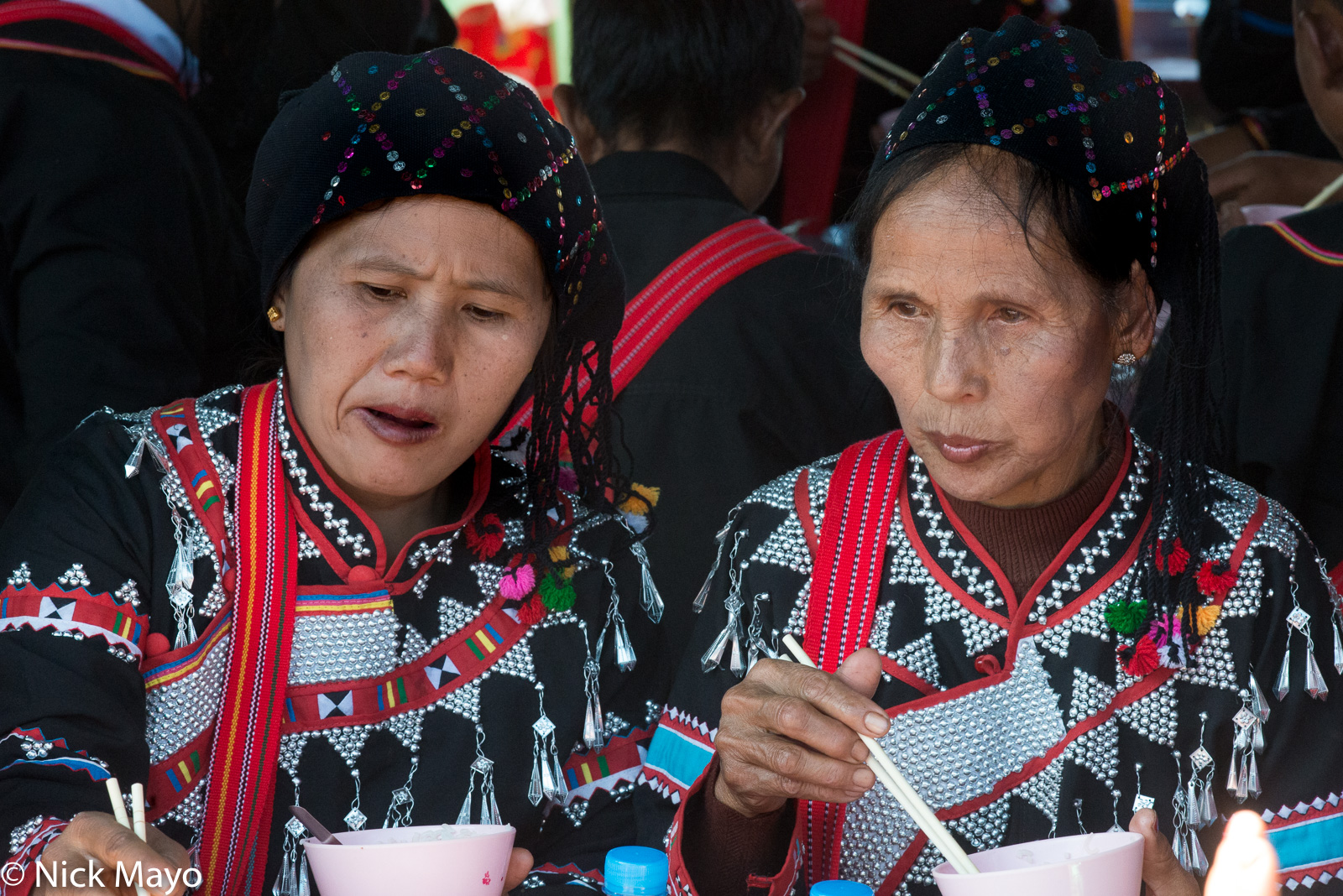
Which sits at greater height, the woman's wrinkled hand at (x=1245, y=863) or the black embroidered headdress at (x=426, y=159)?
the black embroidered headdress at (x=426, y=159)

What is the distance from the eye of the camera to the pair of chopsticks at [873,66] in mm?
3670

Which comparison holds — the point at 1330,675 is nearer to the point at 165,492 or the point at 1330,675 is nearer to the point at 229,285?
the point at 165,492

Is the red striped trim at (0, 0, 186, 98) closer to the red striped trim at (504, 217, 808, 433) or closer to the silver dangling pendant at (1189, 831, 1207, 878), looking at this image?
the red striped trim at (504, 217, 808, 433)

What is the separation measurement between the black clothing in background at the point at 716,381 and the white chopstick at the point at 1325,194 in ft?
3.86

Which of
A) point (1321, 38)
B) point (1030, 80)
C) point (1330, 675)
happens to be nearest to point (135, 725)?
point (1030, 80)

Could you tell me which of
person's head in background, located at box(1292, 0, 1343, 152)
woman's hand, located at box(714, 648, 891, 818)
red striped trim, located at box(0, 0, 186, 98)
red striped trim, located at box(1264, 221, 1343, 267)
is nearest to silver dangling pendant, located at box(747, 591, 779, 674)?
woman's hand, located at box(714, 648, 891, 818)

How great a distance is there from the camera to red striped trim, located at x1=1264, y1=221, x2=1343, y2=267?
253 cm

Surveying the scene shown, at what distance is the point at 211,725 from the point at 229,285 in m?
1.17

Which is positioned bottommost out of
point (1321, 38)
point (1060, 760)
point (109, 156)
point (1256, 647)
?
point (1060, 760)

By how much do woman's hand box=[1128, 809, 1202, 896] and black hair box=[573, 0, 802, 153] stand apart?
1844 millimetres

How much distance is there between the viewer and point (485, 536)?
1.92 meters

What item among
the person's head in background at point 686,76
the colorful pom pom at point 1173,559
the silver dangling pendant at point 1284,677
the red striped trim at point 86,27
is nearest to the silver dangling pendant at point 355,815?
the colorful pom pom at point 1173,559

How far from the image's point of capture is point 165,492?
1693 millimetres

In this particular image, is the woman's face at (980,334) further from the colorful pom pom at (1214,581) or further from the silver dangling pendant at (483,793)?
the silver dangling pendant at (483,793)
